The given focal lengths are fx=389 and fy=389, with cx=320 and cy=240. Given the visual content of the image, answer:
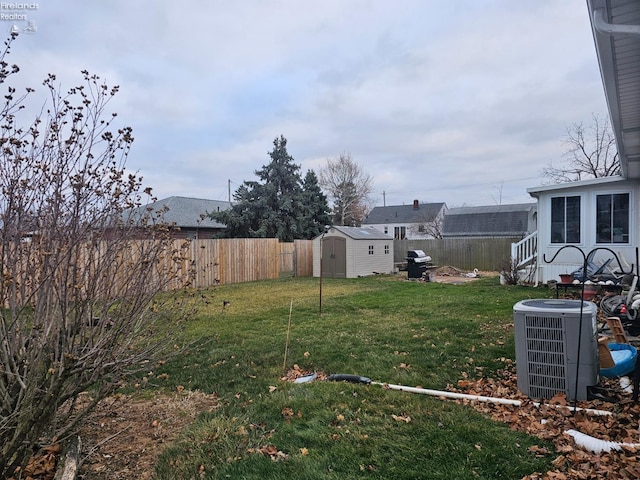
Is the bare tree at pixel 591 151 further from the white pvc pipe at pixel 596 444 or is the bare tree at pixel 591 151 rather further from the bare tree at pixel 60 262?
the bare tree at pixel 60 262

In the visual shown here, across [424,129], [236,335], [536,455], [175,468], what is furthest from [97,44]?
[424,129]

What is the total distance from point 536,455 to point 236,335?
4.56 m

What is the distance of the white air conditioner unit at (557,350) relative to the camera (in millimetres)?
3221

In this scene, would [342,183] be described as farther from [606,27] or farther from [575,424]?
[575,424]

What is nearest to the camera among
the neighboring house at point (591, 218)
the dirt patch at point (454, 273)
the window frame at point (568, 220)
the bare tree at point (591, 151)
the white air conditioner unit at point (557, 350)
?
the white air conditioner unit at point (557, 350)

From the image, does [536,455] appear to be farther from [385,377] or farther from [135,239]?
[135,239]

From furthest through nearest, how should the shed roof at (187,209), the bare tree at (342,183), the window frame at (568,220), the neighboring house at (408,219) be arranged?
1. the neighboring house at (408,219)
2. the bare tree at (342,183)
3. the shed roof at (187,209)
4. the window frame at (568,220)

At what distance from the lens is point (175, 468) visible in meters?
2.47

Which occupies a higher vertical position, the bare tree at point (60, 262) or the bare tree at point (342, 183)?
the bare tree at point (342, 183)

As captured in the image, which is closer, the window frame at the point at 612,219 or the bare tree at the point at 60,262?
the bare tree at the point at 60,262

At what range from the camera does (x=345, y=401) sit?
3.34 m

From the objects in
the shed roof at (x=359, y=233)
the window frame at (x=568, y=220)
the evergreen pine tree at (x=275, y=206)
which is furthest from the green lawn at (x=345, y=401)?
the evergreen pine tree at (x=275, y=206)

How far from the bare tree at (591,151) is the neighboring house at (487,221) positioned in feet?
29.6

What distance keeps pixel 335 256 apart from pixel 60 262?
1404 centimetres
